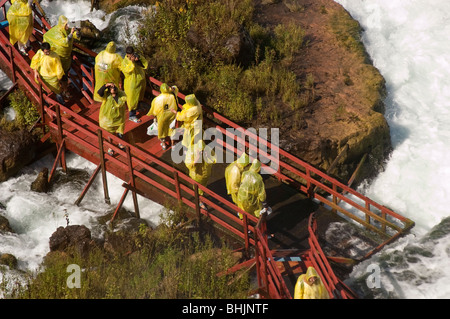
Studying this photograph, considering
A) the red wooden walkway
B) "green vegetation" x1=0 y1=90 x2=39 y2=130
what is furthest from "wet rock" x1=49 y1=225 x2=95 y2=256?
"green vegetation" x1=0 y1=90 x2=39 y2=130

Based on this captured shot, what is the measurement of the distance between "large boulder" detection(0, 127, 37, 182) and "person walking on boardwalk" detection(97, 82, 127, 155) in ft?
6.19

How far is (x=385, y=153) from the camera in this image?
1608 centimetres

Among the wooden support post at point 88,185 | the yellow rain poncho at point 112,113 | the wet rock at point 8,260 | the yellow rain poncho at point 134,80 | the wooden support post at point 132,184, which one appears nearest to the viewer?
the wet rock at point 8,260

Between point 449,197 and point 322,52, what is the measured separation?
5.16 metres

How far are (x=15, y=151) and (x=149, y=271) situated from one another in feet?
15.5

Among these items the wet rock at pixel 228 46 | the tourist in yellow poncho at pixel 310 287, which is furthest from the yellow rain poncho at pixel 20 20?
the tourist in yellow poncho at pixel 310 287

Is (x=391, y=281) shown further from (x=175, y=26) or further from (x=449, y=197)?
(x=175, y=26)

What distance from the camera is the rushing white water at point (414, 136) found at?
40.6 feet

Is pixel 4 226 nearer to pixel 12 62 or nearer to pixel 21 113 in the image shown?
pixel 21 113

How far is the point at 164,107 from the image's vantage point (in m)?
13.6

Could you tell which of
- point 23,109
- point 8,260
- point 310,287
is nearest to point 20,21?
point 23,109

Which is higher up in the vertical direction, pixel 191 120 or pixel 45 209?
pixel 191 120

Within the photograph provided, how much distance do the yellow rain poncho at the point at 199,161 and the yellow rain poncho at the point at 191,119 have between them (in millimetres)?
387

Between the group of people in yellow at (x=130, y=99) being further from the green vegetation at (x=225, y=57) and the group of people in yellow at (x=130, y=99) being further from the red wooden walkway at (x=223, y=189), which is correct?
the green vegetation at (x=225, y=57)
